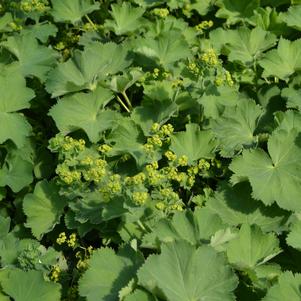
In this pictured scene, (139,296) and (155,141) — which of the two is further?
(155,141)

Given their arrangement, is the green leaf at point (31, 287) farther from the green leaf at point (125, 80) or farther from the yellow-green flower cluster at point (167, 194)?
the green leaf at point (125, 80)

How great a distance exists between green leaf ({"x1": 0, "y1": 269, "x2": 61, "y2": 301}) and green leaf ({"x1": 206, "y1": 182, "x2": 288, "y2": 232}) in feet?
2.87

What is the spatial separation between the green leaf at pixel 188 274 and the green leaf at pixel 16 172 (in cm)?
132

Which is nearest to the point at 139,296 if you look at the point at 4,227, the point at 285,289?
the point at 285,289

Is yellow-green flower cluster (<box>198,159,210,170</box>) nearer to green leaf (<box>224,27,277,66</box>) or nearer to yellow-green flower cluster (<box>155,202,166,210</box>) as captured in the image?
yellow-green flower cluster (<box>155,202,166,210</box>)

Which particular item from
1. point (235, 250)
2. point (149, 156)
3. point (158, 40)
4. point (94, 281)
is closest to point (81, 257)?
point (94, 281)

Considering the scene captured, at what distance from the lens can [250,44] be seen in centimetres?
393

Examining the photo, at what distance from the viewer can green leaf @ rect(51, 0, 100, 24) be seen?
4348 mm

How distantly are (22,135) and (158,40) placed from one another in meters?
1.03

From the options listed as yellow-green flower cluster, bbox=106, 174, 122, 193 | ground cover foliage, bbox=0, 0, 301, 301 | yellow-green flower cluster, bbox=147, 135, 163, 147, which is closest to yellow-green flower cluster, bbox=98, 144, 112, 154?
ground cover foliage, bbox=0, 0, 301, 301

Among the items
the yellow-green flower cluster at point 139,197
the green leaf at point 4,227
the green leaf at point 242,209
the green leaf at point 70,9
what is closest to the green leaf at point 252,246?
the green leaf at point 242,209

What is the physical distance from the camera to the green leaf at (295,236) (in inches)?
113

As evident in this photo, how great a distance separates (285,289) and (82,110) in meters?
1.65

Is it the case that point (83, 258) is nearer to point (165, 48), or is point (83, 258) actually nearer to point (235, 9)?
point (165, 48)
